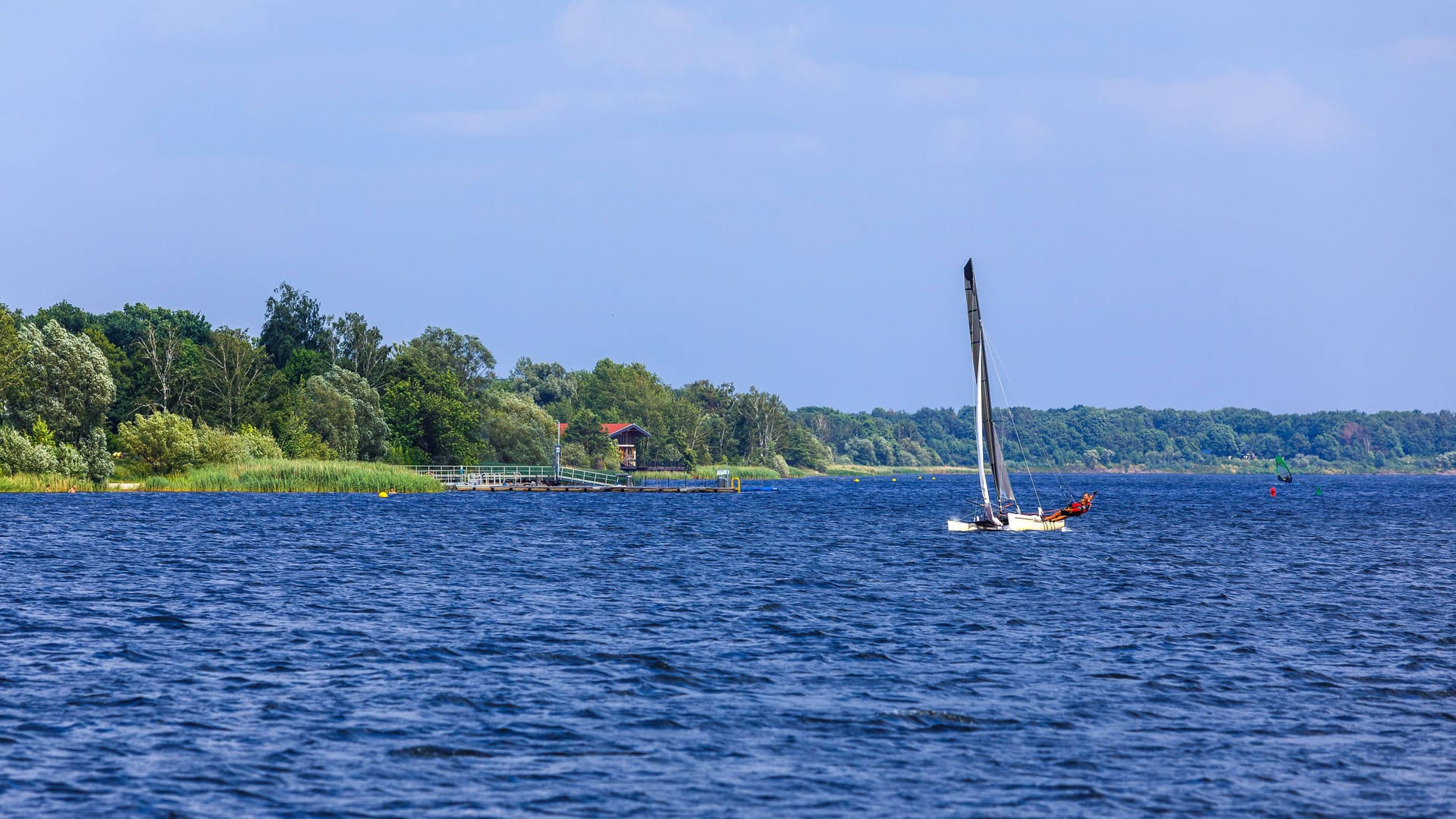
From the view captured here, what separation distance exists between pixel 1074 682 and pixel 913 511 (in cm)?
8522

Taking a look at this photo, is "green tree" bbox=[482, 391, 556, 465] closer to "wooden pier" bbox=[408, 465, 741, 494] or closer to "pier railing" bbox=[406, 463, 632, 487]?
"pier railing" bbox=[406, 463, 632, 487]

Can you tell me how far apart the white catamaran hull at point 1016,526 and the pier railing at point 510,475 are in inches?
2635

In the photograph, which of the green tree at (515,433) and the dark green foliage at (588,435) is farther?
the dark green foliage at (588,435)

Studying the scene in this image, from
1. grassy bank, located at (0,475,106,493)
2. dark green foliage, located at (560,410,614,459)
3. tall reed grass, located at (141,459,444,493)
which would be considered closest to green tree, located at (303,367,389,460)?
tall reed grass, located at (141,459,444,493)

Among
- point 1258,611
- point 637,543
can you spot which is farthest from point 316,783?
point 637,543

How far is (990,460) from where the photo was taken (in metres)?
71.2

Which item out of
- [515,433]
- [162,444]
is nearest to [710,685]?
[162,444]

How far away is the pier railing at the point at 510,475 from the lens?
133125mm

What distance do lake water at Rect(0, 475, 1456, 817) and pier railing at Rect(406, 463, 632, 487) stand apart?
75.4m

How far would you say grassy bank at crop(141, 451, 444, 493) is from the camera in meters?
107

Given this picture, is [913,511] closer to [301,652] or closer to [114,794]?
[301,652]

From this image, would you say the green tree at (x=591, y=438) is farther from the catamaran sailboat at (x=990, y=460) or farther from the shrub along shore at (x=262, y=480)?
the catamaran sailboat at (x=990, y=460)

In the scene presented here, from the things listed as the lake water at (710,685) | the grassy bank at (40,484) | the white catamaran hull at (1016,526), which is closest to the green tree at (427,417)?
the grassy bank at (40,484)

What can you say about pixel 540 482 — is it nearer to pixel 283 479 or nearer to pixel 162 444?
pixel 283 479
